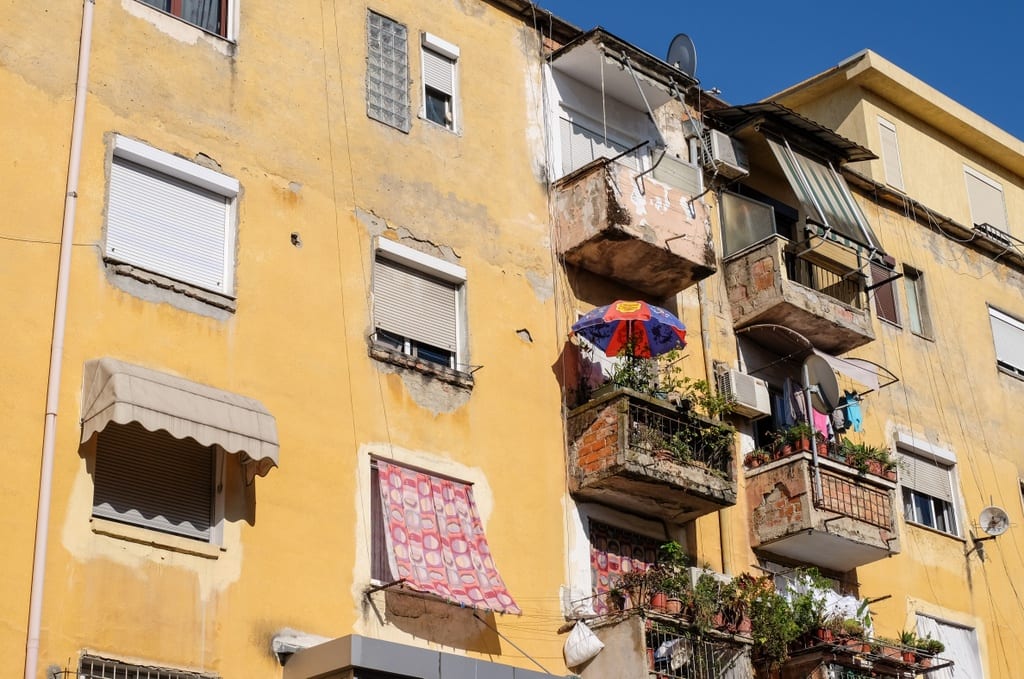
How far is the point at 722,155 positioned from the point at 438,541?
31.8ft

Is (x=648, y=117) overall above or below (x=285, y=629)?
above

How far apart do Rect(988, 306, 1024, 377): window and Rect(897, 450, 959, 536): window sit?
3468mm

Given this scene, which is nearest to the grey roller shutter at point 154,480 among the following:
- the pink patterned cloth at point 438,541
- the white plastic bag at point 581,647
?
the pink patterned cloth at point 438,541

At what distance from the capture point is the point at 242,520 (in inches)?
645

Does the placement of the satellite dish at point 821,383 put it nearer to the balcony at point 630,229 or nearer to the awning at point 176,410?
the balcony at point 630,229

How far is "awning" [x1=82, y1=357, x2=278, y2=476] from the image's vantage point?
15.3m

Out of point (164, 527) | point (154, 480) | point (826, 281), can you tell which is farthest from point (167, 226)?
point (826, 281)

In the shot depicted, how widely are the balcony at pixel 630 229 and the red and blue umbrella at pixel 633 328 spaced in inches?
38.4

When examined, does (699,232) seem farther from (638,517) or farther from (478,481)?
(478,481)

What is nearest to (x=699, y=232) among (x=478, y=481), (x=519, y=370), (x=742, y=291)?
(x=742, y=291)

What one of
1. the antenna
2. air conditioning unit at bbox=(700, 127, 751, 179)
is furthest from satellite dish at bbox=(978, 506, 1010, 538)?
air conditioning unit at bbox=(700, 127, 751, 179)

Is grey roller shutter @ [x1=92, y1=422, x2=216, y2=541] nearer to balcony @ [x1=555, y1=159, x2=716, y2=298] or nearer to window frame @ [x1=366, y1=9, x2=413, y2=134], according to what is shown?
window frame @ [x1=366, y1=9, x2=413, y2=134]

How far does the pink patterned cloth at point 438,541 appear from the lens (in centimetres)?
1750

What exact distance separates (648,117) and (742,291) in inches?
119
